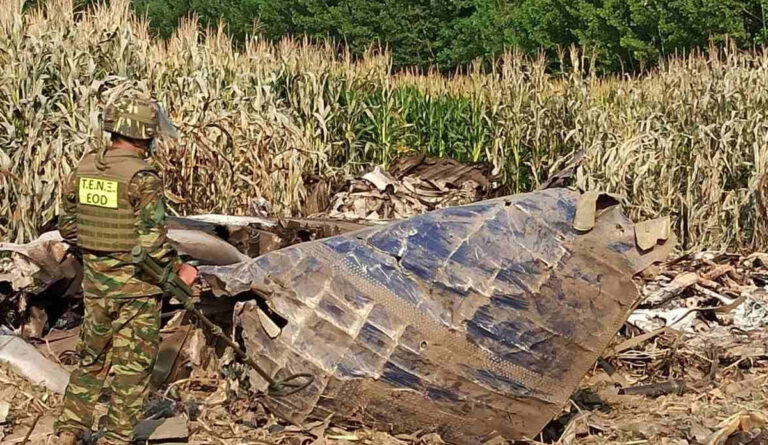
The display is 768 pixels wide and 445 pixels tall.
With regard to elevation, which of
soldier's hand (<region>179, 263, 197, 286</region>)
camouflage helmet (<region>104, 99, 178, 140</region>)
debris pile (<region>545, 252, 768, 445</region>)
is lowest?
debris pile (<region>545, 252, 768, 445</region>)

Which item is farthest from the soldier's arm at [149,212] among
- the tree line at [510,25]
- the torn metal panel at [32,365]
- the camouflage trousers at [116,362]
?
the tree line at [510,25]

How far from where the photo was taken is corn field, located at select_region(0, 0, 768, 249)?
8430 mm

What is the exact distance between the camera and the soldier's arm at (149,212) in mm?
4727

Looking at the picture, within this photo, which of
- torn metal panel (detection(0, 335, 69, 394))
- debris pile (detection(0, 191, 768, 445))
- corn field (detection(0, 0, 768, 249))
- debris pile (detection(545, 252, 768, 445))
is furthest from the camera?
corn field (detection(0, 0, 768, 249))

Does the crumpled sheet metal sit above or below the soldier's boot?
above

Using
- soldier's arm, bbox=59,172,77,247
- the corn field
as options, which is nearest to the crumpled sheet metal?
soldier's arm, bbox=59,172,77,247

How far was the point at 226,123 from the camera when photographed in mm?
9617

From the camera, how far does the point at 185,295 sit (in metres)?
4.86

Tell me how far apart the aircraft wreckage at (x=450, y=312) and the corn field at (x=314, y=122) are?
9.78 ft

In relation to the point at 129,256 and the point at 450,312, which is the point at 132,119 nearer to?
the point at 129,256

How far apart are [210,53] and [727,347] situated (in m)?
6.68

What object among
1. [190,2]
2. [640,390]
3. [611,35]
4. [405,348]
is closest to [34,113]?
[405,348]

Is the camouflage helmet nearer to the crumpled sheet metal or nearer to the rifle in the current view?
the rifle

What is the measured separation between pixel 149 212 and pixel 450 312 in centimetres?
157
